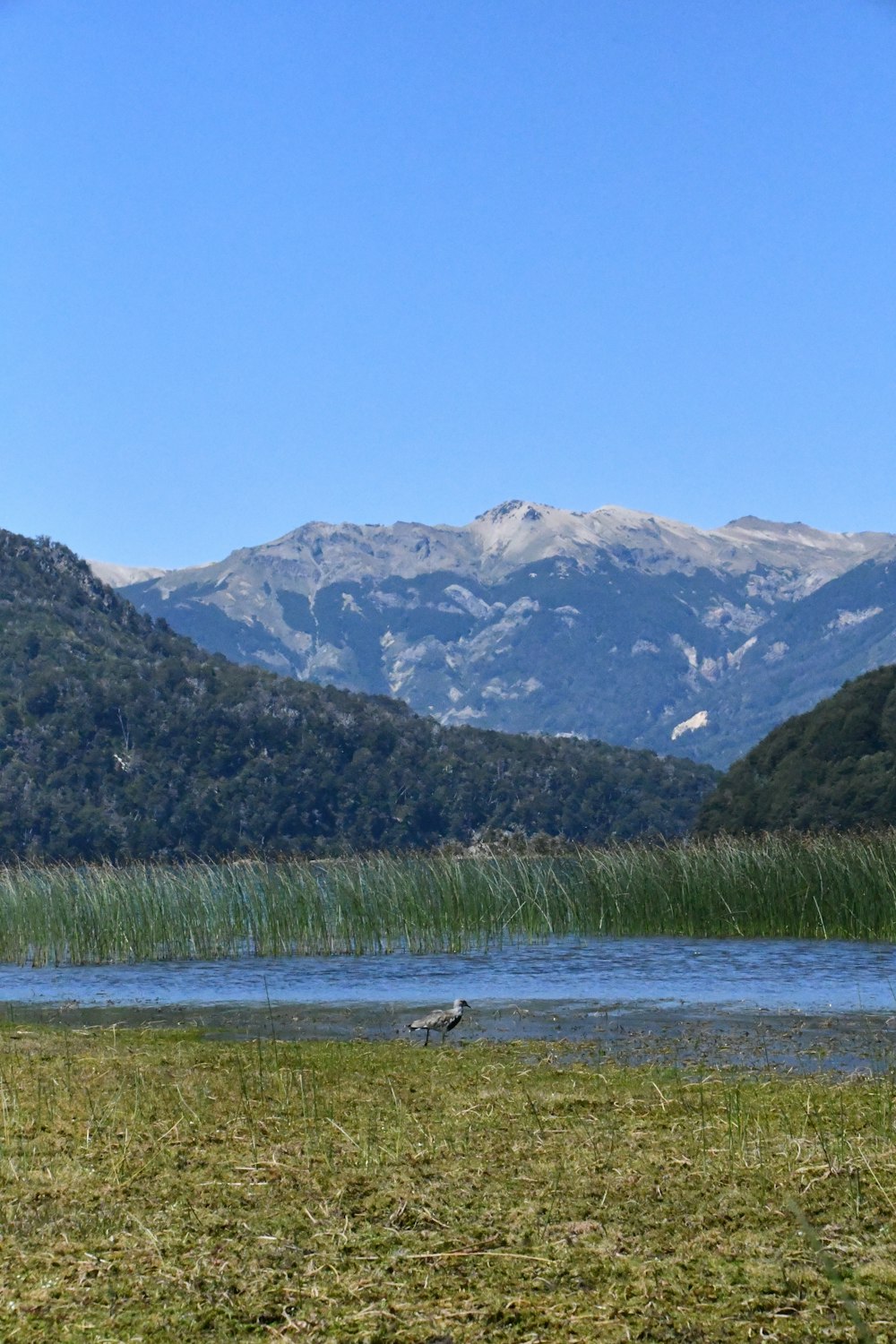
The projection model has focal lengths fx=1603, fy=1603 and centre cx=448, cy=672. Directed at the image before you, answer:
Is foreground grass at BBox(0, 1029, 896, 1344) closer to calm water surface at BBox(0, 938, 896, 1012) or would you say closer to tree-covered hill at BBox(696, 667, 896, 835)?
calm water surface at BBox(0, 938, 896, 1012)

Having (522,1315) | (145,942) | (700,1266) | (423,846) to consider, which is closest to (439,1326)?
(522,1315)

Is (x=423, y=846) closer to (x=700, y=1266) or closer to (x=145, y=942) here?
(x=145, y=942)

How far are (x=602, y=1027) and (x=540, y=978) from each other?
5043 millimetres

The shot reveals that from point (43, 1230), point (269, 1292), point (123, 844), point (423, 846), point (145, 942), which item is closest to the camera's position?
point (269, 1292)

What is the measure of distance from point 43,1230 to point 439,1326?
185 centimetres

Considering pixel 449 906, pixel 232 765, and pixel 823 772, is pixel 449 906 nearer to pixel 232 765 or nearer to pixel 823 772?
pixel 823 772

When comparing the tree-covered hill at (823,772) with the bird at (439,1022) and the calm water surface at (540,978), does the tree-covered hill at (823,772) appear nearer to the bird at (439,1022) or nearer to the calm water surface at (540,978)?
the calm water surface at (540,978)

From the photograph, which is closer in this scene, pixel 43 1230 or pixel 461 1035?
pixel 43 1230

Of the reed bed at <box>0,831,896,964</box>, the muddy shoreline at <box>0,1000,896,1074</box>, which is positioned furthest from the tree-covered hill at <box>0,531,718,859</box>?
the muddy shoreline at <box>0,1000,896,1074</box>

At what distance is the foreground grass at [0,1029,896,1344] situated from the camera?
5.03 metres

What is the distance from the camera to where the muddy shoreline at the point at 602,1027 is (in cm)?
1116

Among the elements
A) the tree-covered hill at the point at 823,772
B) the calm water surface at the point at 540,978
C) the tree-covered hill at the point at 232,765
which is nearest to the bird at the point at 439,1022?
the calm water surface at the point at 540,978

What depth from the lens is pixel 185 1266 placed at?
557cm

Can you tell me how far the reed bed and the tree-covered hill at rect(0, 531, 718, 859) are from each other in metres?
33.3
